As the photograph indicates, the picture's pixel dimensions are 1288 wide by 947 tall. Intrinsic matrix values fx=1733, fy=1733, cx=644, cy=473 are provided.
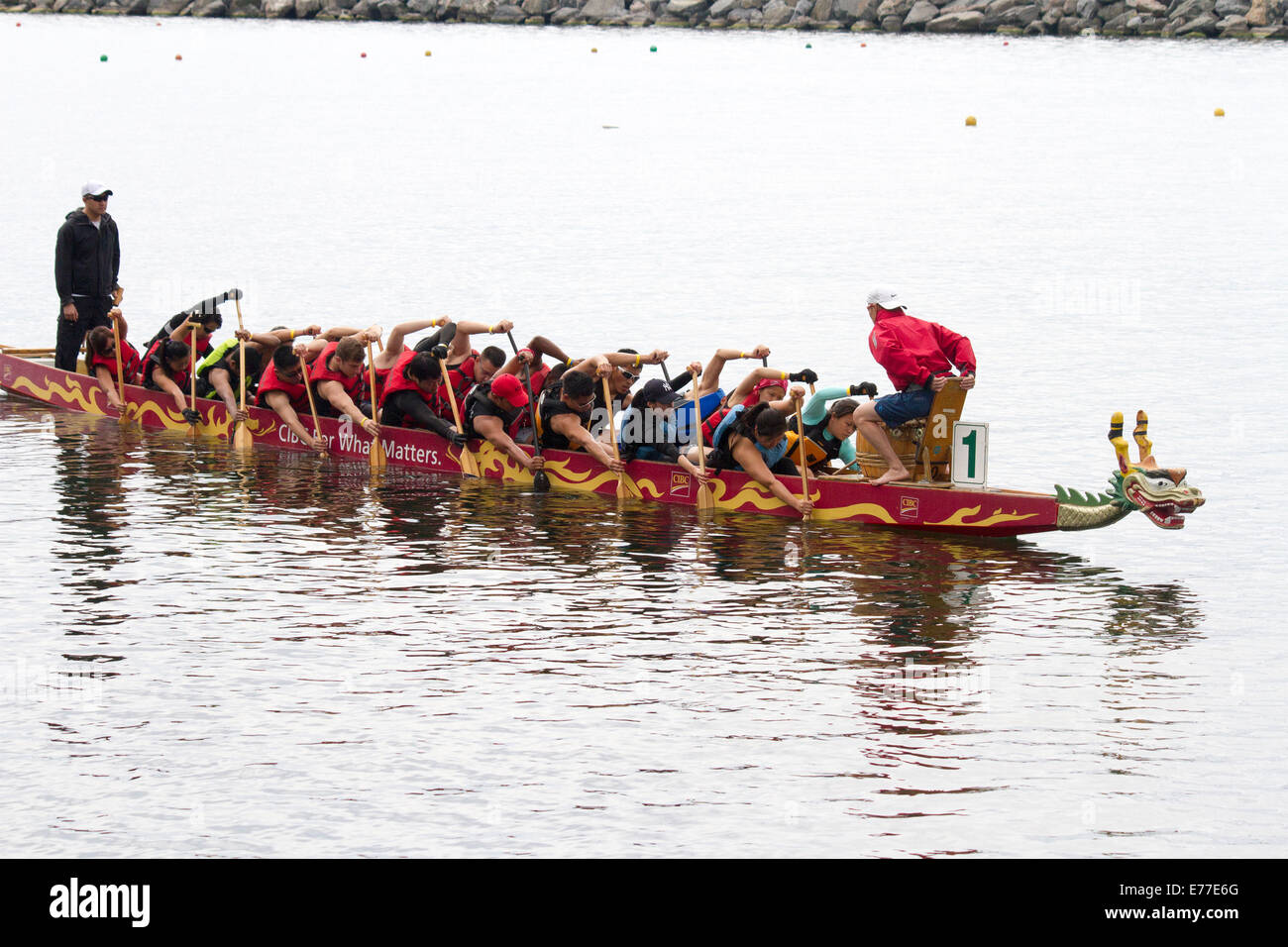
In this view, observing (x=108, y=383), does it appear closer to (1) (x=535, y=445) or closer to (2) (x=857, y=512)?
(1) (x=535, y=445)

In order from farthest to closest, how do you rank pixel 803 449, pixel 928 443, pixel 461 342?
pixel 461 342, pixel 803 449, pixel 928 443

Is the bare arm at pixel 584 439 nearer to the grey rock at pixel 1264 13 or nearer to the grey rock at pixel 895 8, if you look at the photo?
the grey rock at pixel 1264 13

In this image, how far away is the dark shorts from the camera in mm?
21938

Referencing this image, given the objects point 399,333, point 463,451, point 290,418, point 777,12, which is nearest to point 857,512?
point 463,451

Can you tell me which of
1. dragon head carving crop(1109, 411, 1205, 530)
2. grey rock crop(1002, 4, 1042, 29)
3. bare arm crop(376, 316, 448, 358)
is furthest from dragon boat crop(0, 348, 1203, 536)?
grey rock crop(1002, 4, 1042, 29)

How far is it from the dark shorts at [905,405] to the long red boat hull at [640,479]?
1005 millimetres

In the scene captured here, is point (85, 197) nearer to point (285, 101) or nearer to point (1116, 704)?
point (1116, 704)

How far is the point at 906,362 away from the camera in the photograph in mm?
21766

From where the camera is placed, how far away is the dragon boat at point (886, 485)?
2059 centimetres

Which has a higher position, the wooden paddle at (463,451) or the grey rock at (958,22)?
the grey rock at (958,22)

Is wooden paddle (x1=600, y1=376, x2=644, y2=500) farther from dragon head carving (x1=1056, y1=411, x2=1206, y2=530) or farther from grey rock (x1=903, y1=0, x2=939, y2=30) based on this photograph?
grey rock (x1=903, y1=0, x2=939, y2=30)

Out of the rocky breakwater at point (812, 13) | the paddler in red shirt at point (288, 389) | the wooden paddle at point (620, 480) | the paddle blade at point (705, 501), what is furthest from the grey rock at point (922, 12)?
the paddle blade at point (705, 501)
